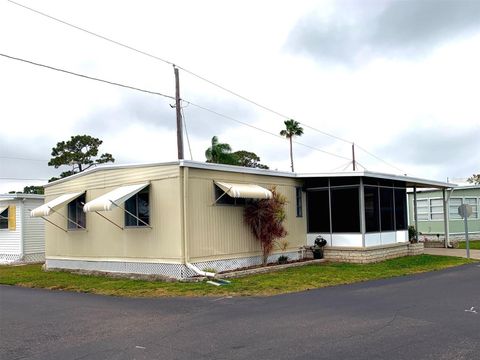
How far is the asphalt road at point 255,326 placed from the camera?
6.39 meters

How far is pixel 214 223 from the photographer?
15047mm

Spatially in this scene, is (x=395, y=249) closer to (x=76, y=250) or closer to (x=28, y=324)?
(x=76, y=250)

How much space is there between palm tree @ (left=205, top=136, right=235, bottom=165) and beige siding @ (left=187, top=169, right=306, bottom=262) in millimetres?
9646

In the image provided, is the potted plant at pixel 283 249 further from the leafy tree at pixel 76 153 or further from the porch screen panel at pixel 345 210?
the leafy tree at pixel 76 153

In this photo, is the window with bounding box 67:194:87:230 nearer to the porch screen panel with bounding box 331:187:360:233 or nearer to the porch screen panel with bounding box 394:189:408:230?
the porch screen panel with bounding box 331:187:360:233

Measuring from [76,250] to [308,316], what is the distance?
11.9 meters

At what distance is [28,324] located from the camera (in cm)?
866

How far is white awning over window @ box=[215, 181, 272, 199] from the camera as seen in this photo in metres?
14.5

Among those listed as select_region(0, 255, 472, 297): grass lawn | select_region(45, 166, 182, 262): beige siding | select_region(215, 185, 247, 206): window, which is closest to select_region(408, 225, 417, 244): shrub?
select_region(0, 255, 472, 297): grass lawn

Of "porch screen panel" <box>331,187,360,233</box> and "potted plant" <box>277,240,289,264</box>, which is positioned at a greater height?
"porch screen panel" <box>331,187,360,233</box>

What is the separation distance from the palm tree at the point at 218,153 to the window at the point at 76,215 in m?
9.38

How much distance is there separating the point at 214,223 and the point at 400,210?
30.6 feet

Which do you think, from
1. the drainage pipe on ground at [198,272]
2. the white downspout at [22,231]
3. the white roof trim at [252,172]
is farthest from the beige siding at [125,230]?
the white downspout at [22,231]

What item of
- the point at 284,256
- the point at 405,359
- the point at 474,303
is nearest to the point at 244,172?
the point at 284,256
